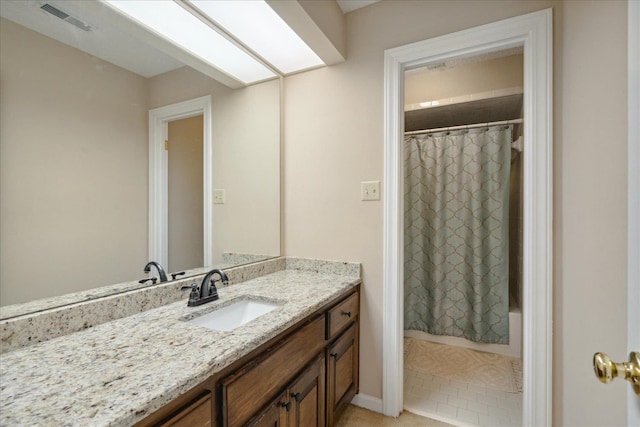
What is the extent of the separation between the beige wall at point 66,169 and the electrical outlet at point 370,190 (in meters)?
1.13

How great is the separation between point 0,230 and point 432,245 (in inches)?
106

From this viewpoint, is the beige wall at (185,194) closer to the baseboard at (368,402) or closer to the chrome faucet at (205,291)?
the chrome faucet at (205,291)

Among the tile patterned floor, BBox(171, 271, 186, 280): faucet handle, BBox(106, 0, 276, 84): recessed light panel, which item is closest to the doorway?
the tile patterned floor

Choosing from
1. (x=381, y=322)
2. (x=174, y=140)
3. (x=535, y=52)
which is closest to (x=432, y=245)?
(x=381, y=322)

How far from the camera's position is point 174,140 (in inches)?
53.7

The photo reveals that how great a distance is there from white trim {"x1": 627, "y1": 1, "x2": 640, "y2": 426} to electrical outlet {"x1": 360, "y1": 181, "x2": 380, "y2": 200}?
1.17 m

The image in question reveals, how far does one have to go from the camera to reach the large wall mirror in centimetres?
88

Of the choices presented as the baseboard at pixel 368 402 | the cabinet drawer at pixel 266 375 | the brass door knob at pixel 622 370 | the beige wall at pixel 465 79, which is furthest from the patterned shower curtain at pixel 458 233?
the brass door knob at pixel 622 370

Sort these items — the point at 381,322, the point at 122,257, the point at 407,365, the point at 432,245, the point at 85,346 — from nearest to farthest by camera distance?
the point at 85,346 → the point at 122,257 → the point at 381,322 → the point at 407,365 → the point at 432,245

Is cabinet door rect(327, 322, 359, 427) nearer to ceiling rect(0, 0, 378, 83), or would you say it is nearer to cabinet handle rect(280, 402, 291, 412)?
cabinet handle rect(280, 402, 291, 412)

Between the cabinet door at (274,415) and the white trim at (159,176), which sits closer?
the cabinet door at (274,415)

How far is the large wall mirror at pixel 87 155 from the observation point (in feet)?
2.88

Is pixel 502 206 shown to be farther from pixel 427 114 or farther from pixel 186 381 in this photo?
pixel 186 381

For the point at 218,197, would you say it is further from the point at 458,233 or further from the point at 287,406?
the point at 458,233
